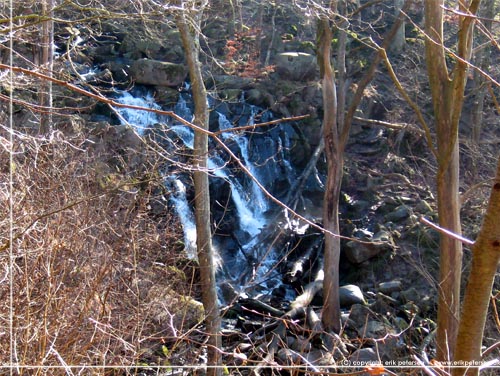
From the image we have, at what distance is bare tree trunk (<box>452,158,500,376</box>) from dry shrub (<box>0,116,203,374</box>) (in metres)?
1.59

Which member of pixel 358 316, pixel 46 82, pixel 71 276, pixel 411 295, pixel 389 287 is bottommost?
pixel 389 287

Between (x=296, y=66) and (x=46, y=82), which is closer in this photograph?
(x=46, y=82)

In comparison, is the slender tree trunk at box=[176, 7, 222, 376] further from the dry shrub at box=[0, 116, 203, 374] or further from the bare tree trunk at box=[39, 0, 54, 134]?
the bare tree trunk at box=[39, 0, 54, 134]

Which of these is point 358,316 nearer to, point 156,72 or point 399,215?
point 399,215

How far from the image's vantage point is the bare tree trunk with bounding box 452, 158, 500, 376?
64.7 inches

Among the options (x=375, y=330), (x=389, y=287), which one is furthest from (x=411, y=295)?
(x=375, y=330)

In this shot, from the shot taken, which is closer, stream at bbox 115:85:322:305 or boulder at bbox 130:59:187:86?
stream at bbox 115:85:322:305

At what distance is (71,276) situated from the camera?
5434mm

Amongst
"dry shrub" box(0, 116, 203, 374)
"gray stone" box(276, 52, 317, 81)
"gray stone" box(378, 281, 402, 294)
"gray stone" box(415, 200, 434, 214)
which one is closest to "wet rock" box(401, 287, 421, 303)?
"gray stone" box(378, 281, 402, 294)

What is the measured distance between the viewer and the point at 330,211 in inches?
449

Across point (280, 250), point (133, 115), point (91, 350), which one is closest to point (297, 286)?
point (280, 250)

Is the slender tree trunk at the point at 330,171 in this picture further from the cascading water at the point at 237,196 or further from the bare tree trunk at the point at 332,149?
the cascading water at the point at 237,196

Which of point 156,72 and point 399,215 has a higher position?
point 156,72

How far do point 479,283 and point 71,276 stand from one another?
4.38m
